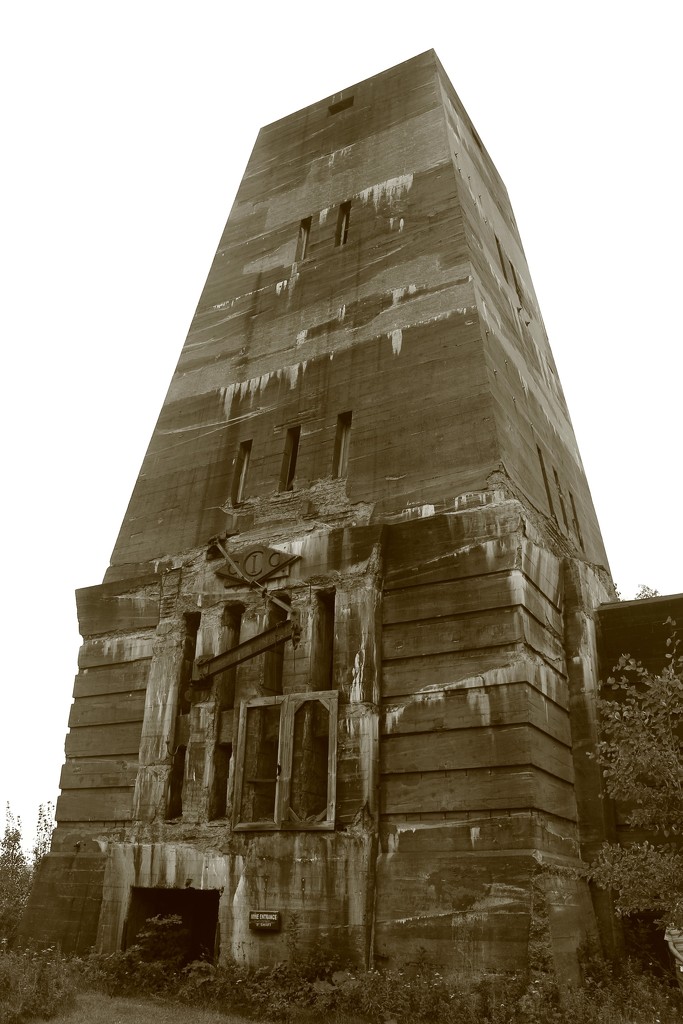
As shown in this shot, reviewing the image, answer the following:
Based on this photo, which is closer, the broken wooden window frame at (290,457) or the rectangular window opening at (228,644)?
the rectangular window opening at (228,644)

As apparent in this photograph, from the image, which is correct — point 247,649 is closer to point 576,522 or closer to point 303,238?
point 576,522

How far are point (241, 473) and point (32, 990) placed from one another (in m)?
10.9

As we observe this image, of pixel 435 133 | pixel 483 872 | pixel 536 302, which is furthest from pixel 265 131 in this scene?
pixel 483 872

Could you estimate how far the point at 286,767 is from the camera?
47.2 ft

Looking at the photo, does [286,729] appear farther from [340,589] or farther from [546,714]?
[546,714]

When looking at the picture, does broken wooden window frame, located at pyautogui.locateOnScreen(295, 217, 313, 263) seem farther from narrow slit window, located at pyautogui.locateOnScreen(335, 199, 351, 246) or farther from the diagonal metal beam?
the diagonal metal beam

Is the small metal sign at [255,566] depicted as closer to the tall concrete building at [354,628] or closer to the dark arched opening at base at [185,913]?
the tall concrete building at [354,628]

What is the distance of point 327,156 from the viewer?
24188 mm

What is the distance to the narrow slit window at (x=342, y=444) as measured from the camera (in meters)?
17.7

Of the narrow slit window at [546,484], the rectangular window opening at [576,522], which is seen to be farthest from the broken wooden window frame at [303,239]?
the rectangular window opening at [576,522]

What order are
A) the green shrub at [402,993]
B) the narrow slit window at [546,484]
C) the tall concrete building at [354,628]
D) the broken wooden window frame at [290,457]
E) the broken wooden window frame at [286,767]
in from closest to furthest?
the green shrub at [402,993] < the tall concrete building at [354,628] < the broken wooden window frame at [286,767] < the broken wooden window frame at [290,457] < the narrow slit window at [546,484]

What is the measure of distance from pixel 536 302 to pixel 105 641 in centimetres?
1696

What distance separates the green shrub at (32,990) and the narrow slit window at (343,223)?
16939mm

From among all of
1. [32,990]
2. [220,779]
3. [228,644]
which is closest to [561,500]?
[228,644]
